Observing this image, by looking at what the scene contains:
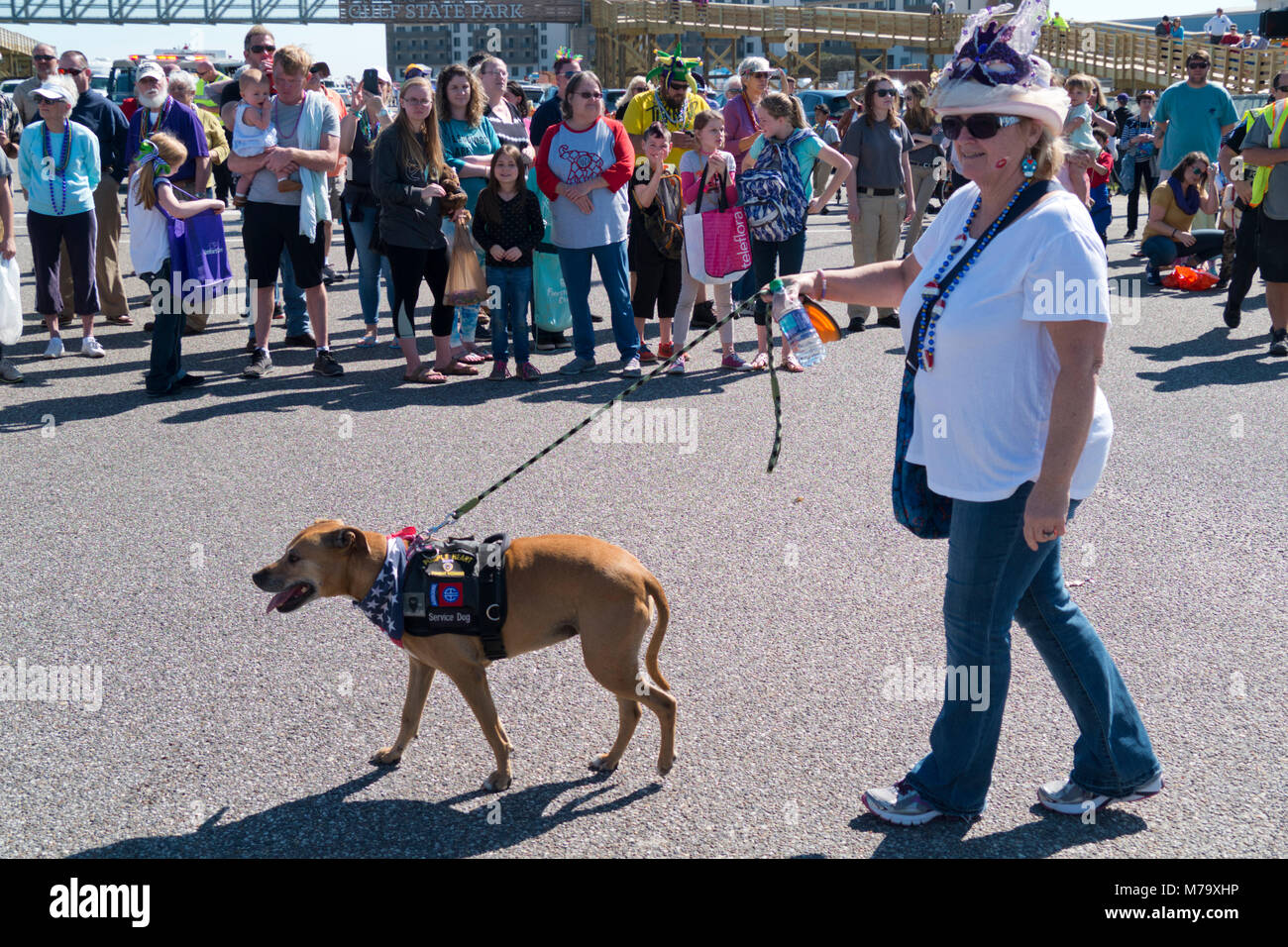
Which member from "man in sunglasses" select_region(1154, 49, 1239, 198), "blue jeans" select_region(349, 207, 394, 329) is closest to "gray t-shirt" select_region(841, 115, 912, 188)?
"blue jeans" select_region(349, 207, 394, 329)

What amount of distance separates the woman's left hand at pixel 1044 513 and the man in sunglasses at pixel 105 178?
965 cm

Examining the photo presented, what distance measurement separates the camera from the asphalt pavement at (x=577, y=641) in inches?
133

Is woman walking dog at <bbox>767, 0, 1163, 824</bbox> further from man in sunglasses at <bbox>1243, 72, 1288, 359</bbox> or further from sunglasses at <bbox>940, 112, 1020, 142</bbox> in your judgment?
man in sunglasses at <bbox>1243, 72, 1288, 359</bbox>

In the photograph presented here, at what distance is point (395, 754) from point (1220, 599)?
3.33 m

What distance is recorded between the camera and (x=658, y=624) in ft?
12.0

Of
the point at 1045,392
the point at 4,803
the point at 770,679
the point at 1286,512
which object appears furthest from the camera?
the point at 1286,512

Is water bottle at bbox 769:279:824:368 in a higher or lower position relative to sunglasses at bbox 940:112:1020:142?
lower

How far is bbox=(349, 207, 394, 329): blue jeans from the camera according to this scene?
9.57 meters

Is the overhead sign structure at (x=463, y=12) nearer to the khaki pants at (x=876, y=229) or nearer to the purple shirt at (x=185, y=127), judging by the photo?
the khaki pants at (x=876, y=229)

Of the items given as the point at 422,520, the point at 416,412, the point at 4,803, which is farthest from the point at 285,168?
the point at 4,803

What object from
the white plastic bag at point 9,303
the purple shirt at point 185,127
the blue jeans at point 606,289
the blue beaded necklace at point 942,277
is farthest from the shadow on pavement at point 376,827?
the purple shirt at point 185,127

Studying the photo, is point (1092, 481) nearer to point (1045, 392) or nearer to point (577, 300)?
point (1045, 392)

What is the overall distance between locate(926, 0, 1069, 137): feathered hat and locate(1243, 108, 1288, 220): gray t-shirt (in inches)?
272

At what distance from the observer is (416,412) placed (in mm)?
8031
